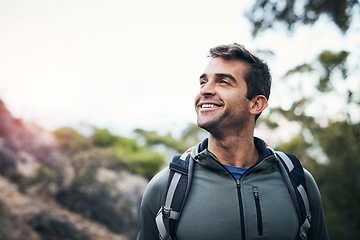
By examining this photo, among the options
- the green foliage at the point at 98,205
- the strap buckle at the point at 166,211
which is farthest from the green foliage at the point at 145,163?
the strap buckle at the point at 166,211

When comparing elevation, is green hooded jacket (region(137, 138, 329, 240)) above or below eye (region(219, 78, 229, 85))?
below

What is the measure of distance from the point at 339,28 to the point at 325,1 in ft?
2.82

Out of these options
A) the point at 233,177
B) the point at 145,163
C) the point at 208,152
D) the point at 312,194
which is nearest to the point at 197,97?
the point at 208,152

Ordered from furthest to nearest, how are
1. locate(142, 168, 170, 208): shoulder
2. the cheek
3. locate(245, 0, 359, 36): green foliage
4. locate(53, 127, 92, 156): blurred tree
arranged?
locate(53, 127, 92, 156): blurred tree
locate(245, 0, 359, 36): green foliage
the cheek
locate(142, 168, 170, 208): shoulder

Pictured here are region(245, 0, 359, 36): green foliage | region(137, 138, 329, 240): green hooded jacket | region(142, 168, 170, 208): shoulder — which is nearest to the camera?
region(137, 138, 329, 240): green hooded jacket

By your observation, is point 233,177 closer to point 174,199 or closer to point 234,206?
point 234,206

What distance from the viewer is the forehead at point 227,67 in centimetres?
192

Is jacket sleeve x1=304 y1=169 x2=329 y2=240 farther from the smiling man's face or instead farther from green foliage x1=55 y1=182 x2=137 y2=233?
green foliage x1=55 y1=182 x2=137 y2=233

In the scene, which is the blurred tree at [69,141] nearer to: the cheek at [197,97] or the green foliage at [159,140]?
the cheek at [197,97]

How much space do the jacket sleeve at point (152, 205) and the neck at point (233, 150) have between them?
0.42 m

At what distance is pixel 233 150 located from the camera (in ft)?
6.26

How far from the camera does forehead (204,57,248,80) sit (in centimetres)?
Result: 192

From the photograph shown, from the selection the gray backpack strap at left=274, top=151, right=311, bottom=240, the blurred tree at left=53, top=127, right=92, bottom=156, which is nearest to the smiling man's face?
the gray backpack strap at left=274, top=151, right=311, bottom=240

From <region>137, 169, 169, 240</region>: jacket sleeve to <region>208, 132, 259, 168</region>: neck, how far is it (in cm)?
42
